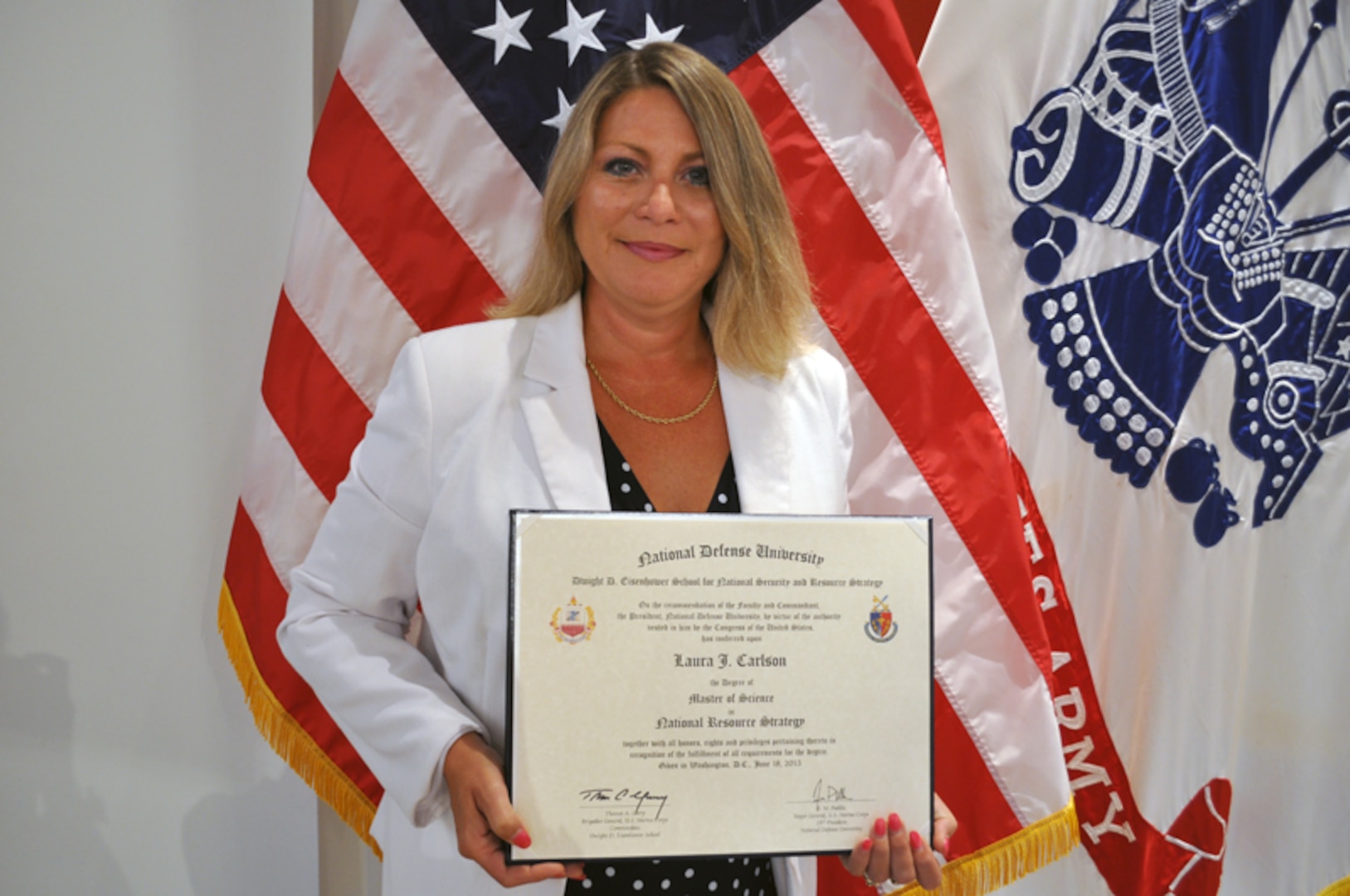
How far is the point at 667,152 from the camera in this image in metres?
1.37

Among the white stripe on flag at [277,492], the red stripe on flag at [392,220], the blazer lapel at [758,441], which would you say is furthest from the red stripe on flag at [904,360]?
the white stripe on flag at [277,492]

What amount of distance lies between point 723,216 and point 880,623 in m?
0.56

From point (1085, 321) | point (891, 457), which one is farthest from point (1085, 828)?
point (1085, 321)

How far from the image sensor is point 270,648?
1.77 m

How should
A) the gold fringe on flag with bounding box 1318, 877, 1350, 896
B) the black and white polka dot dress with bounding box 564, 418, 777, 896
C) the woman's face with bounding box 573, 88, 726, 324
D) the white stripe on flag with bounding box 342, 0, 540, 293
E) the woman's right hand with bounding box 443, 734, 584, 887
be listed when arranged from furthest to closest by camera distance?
the gold fringe on flag with bounding box 1318, 877, 1350, 896 < the white stripe on flag with bounding box 342, 0, 540, 293 < the woman's face with bounding box 573, 88, 726, 324 < the black and white polka dot dress with bounding box 564, 418, 777, 896 < the woman's right hand with bounding box 443, 734, 584, 887

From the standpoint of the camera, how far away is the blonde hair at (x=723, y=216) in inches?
54.3

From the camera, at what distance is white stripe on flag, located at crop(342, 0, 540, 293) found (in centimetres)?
175

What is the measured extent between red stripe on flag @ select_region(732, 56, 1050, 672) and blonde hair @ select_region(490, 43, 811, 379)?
319mm

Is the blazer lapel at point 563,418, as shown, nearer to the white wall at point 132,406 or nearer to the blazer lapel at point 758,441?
the blazer lapel at point 758,441

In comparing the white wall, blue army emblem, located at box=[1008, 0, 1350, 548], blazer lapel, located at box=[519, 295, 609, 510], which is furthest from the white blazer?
blue army emblem, located at box=[1008, 0, 1350, 548]

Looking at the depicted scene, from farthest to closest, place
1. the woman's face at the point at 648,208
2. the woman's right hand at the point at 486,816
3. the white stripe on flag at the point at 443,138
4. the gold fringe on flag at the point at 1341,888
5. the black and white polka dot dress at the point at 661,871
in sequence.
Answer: the gold fringe on flag at the point at 1341,888 → the white stripe on flag at the point at 443,138 → the woman's face at the point at 648,208 → the black and white polka dot dress at the point at 661,871 → the woman's right hand at the point at 486,816

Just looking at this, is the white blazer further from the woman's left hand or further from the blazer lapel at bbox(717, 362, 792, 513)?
the woman's left hand

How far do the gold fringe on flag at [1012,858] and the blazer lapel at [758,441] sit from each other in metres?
0.84

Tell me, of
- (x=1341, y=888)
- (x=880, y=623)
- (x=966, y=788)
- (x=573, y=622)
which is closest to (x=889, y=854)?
(x=880, y=623)
